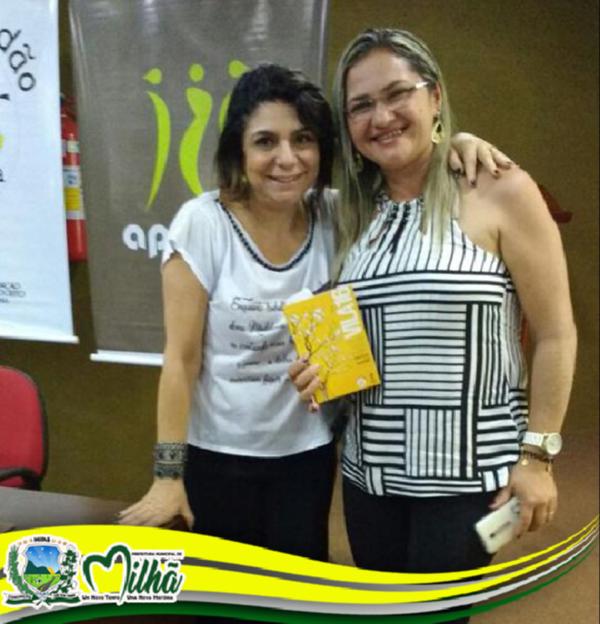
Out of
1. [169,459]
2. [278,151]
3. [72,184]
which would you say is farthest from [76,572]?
[278,151]

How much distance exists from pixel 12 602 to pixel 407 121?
2.74ft

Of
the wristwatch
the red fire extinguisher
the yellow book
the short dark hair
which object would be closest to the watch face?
the wristwatch

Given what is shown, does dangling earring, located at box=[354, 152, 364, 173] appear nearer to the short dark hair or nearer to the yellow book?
the short dark hair

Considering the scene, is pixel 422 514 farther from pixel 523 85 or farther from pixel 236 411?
pixel 523 85

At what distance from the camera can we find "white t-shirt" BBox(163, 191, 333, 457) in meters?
0.77

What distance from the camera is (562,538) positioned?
0.83 meters

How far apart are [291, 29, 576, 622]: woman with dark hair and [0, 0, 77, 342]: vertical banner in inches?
14.2

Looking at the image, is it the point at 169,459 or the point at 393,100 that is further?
the point at 169,459

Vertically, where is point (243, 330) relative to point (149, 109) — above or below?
below

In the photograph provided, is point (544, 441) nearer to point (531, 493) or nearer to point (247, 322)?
point (531, 493)

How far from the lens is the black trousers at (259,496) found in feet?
2.73

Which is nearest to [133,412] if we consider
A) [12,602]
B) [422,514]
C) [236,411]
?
[236,411]

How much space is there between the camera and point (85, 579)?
834 millimetres

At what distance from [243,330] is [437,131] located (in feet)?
1.15
